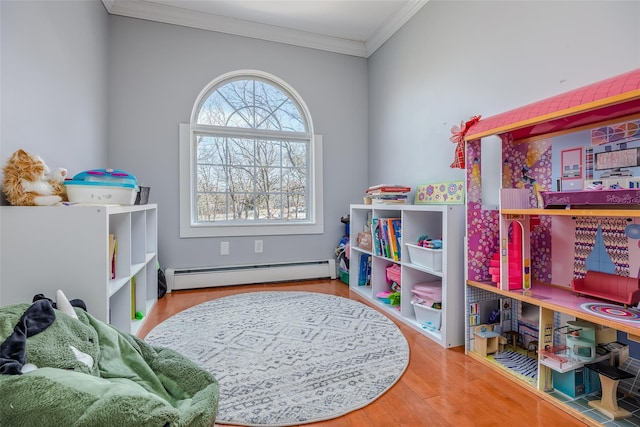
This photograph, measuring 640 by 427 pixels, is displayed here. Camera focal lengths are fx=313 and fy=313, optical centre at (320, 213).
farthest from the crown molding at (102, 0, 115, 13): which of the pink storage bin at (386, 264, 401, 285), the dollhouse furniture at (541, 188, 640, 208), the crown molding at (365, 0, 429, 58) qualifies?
the dollhouse furniture at (541, 188, 640, 208)

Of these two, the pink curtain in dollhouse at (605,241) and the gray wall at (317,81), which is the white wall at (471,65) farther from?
the pink curtain in dollhouse at (605,241)

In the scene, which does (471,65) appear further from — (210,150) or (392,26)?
(210,150)

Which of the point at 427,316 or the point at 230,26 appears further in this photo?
the point at 230,26

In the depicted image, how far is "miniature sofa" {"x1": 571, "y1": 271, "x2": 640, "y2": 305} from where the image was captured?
1237mm

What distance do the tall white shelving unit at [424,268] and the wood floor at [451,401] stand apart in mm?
185

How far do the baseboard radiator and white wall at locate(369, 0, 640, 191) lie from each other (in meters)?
1.15

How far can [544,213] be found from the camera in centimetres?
133

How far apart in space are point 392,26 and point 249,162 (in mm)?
1898

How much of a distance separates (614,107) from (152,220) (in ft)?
9.45

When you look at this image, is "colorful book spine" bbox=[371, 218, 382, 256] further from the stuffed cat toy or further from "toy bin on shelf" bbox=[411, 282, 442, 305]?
the stuffed cat toy

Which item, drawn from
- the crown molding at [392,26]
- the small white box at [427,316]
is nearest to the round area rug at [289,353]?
the small white box at [427,316]

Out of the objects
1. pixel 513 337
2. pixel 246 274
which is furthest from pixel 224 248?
pixel 513 337

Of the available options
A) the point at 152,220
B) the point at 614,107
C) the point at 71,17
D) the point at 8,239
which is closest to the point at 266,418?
the point at 8,239

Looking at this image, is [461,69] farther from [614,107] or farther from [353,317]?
[353,317]
